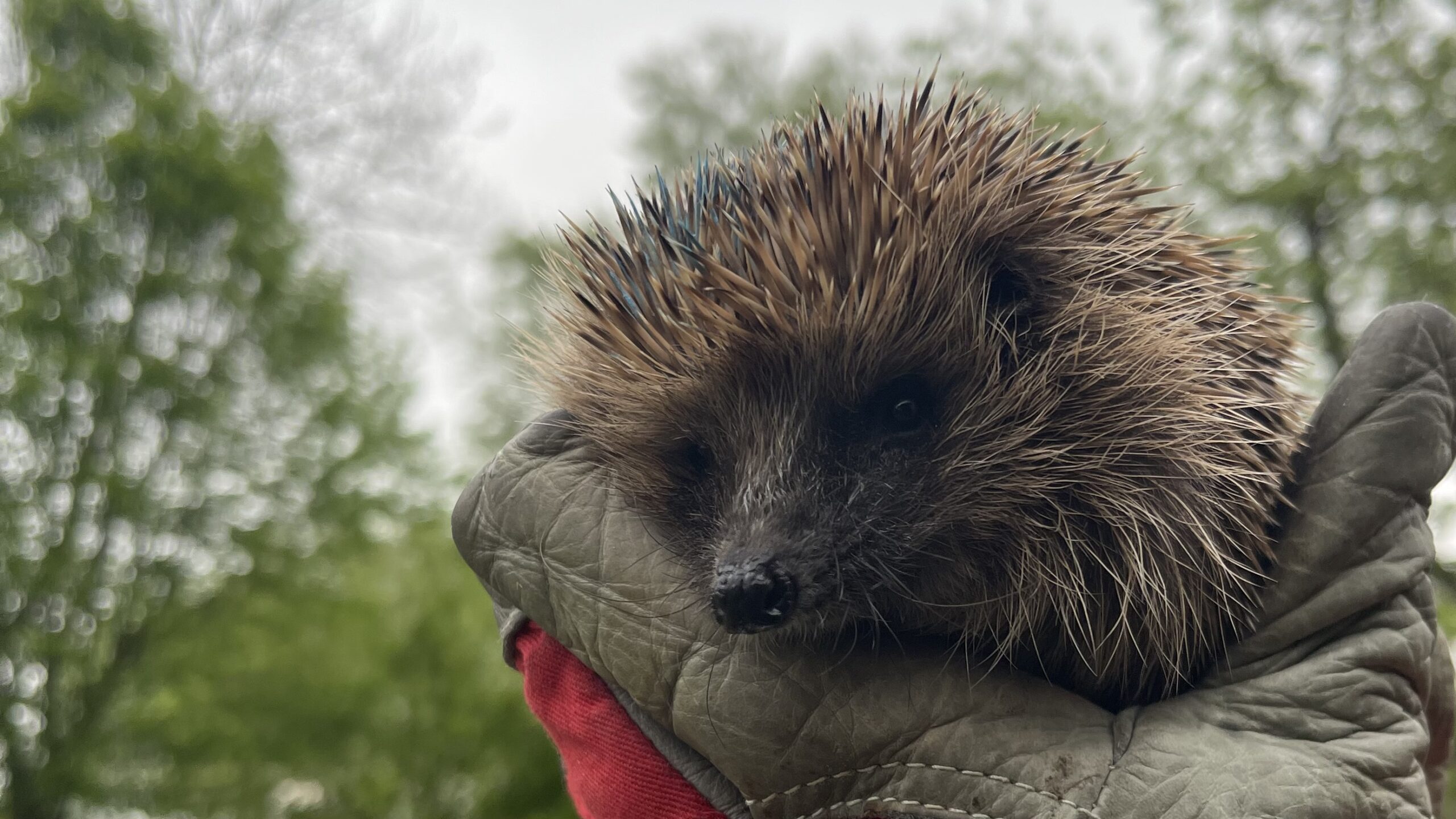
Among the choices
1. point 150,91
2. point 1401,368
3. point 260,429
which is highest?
point 150,91

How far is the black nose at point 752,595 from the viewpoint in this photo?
4.61ft

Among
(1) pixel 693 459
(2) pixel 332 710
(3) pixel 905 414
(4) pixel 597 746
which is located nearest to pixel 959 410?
(3) pixel 905 414

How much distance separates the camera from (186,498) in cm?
781

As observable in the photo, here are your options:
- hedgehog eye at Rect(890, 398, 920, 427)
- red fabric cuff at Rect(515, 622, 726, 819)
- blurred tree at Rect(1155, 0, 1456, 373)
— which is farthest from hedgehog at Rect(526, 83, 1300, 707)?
blurred tree at Rect(1155, 0, 1456, 373)

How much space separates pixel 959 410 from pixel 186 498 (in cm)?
796

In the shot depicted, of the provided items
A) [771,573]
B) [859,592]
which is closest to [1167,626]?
[859,592]

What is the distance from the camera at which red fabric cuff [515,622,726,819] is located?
1.81 m

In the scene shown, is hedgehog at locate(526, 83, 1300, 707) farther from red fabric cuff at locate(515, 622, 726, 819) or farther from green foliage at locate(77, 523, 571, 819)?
green foliage at locate(77, 523, 571, 819)

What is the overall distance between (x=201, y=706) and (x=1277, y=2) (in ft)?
36.6

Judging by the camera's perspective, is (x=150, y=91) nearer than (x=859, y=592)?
No

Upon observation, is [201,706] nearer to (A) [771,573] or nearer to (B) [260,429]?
(B) [260,429]

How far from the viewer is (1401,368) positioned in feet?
5.39

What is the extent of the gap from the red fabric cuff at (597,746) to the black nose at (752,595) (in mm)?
547

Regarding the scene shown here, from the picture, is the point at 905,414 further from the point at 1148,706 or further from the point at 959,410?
the point at 1148,706
